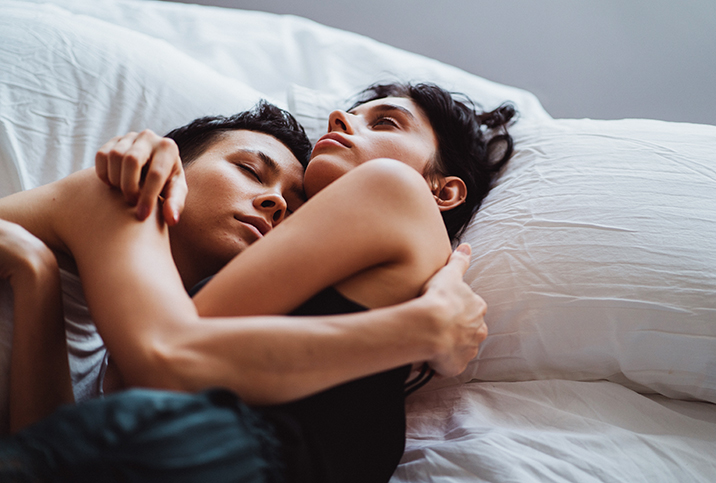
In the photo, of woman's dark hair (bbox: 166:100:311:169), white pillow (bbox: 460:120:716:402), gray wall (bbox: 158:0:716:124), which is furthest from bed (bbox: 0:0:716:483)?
gray wall (bbox: 158:0:716:124)

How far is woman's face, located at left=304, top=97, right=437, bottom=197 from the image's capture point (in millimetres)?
854

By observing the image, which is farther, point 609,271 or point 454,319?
point 609,271

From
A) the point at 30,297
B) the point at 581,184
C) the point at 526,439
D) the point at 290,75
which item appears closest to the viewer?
the point at 30,297

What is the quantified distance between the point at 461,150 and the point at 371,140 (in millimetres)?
231

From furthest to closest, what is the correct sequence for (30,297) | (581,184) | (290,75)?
(290,75) < (581,184) < (30,297)

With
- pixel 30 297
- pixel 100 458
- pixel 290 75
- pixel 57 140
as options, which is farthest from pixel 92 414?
pixel 290 75

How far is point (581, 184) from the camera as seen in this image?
884 mm

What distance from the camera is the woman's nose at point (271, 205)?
80 centimetres

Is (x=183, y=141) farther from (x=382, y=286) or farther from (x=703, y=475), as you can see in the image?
(x=703, y=475)

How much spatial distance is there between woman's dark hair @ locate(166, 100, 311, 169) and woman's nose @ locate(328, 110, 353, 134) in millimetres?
101

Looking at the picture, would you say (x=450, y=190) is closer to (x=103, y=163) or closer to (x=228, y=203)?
(x=228, y=203)

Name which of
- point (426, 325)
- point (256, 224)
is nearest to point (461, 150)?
Answer: point (256, 224)

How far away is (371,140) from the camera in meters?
0.90

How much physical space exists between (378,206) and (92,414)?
13.9 inches
